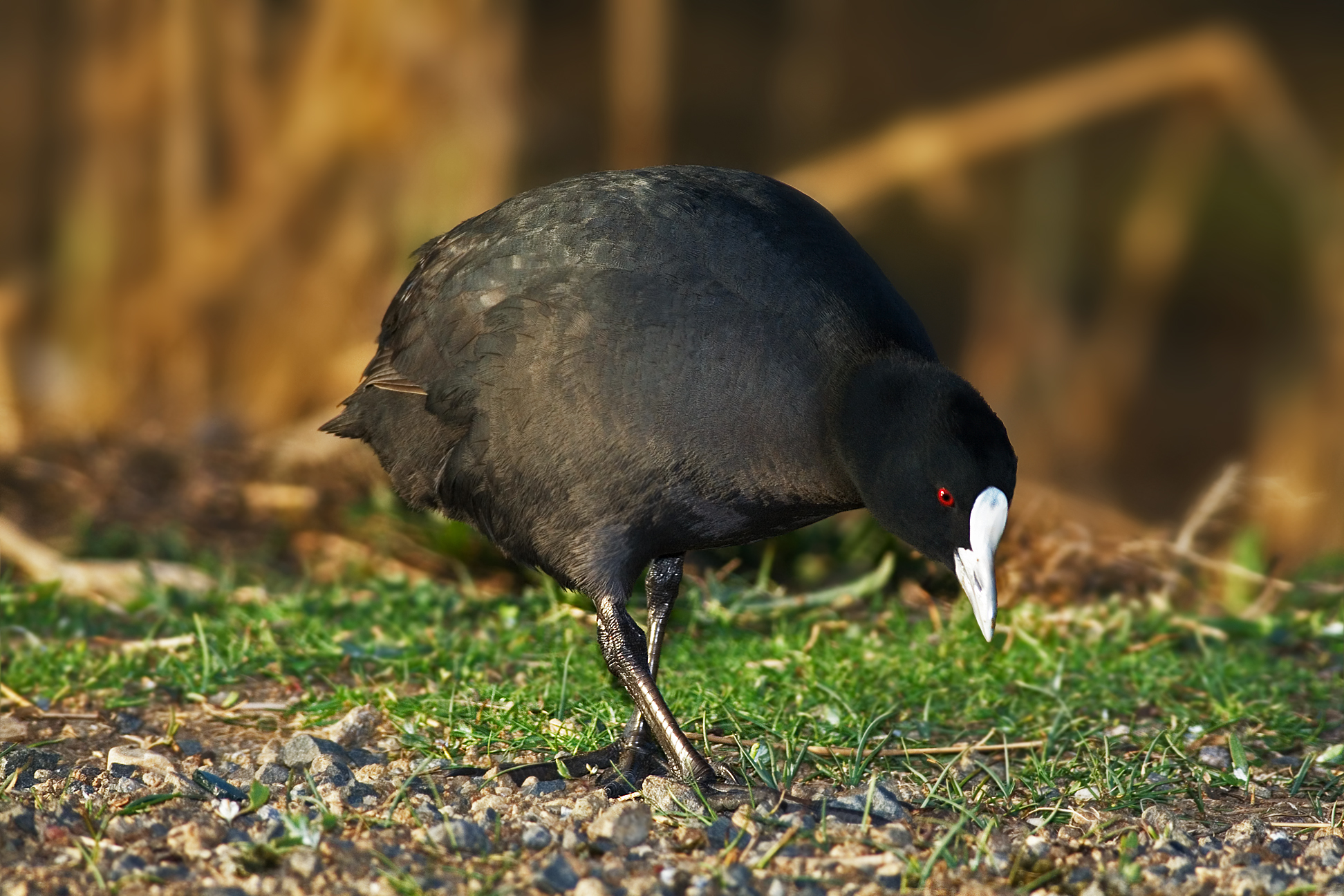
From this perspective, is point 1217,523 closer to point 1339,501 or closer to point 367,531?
point 1339,501

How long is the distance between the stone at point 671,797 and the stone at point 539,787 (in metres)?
0.22

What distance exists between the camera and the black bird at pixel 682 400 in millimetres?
3709

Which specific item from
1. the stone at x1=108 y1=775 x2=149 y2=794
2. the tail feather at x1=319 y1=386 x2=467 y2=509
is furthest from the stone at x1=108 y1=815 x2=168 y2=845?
the tail feather at x1=319 y1=386 x2=467 y2=509

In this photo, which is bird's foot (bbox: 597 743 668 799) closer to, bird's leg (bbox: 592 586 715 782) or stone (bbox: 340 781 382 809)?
bird's leg (bbox: 592 586 715 782)

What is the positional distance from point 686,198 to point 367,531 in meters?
3.00

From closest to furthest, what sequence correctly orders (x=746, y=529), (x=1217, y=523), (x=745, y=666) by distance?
(x=746, y=529)
(x=745, y=666)
(x=1217, y=523)

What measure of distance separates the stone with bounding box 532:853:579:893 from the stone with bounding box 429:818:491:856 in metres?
0.16

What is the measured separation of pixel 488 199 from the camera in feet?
26.1

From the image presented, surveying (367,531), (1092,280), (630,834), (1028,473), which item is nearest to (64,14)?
(367,531)

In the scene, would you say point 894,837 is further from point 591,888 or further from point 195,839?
point 195,839

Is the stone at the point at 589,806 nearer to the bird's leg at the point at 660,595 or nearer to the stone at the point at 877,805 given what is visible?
the stone at the point at 877,805

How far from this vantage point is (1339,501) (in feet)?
25.4

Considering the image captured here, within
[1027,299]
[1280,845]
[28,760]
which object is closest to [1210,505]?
[1280,845]

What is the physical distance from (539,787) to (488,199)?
4875 millimetres
